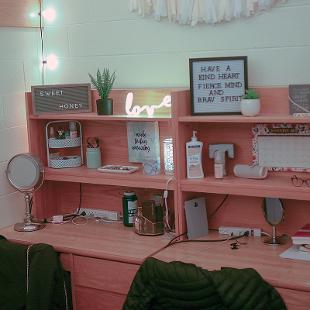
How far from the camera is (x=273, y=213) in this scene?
254 cm

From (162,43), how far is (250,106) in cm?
61

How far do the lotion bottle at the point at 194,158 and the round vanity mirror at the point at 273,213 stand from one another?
32cm

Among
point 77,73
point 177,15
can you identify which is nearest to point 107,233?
point 77,73

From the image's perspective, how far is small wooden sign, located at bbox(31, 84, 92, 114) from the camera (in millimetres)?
2943

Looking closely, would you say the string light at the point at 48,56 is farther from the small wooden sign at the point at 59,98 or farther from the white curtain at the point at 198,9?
the white curtain at the point at 198,9

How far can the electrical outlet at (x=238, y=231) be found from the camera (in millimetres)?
2678

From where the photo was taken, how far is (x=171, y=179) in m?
2.65

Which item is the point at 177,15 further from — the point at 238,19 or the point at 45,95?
the point at 45,95

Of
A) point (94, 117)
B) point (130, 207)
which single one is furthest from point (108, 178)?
point (94, 117)

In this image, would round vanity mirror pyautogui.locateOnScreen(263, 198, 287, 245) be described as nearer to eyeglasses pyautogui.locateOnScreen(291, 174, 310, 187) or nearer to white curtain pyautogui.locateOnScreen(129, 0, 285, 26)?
eyeglasses pyautogui.locateOnScreen(291, 174, 310, 187)

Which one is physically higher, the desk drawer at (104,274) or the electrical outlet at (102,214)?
the electrical outlet at (102,214)

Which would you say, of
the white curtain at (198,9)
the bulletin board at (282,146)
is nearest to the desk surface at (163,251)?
the bulletin board at (282,146)

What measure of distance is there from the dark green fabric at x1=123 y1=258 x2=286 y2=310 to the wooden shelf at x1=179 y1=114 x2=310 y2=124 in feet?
2.02

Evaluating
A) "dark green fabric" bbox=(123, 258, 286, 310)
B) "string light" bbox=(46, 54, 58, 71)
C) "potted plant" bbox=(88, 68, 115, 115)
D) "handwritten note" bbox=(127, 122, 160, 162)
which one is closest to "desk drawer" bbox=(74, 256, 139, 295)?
"dark green fabric" bbox=(123, 258, 286, 310)
